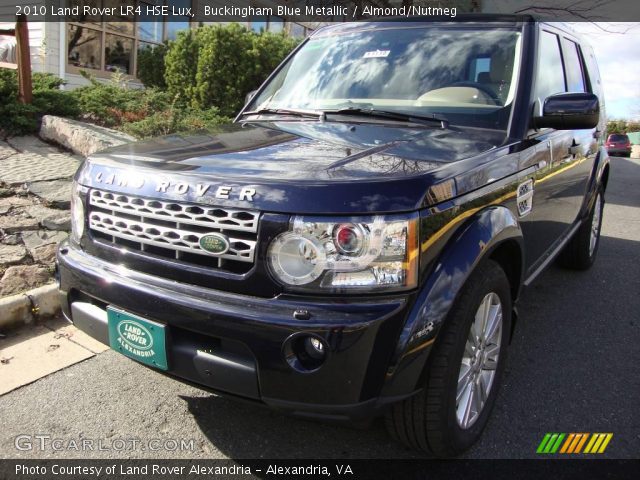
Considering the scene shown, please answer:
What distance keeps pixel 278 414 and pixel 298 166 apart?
125 centimetres

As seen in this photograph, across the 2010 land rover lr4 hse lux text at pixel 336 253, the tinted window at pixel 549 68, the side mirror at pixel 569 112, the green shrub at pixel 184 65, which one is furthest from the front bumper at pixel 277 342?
the green shrub at pixel 184 65

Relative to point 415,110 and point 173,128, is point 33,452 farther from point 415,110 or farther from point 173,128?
point 173,128

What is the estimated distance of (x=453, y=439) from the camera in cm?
210

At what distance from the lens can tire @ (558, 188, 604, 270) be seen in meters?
4.56

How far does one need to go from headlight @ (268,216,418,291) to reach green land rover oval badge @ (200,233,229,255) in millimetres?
185

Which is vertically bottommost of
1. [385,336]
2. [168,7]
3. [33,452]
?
[33,452]

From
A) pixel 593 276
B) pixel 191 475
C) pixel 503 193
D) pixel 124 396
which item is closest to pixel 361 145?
pixel 503 193

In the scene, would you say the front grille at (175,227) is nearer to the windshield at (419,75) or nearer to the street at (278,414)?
the street at (278,414)

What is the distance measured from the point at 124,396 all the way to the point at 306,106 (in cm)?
184

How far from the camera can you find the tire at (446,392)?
1.92 m

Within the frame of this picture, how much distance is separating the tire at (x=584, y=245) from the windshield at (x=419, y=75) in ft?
6.89

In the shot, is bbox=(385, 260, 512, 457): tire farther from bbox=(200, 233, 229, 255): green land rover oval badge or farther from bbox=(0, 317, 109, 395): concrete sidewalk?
bbox=(0, 317, 109, 395): concrete sidewalk

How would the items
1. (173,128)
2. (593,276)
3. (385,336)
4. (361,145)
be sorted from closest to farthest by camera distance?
1. (385,336)
2. (361,145)
3. (593,276)
4. (173,128)

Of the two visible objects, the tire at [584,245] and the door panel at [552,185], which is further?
the tire at [584,245]
